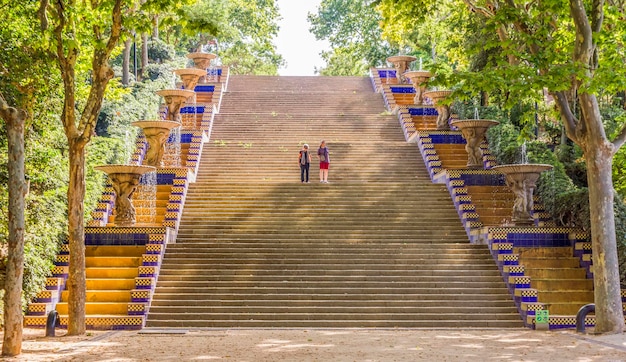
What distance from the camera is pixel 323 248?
1920cm

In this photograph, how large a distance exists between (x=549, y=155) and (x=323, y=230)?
6684 mm

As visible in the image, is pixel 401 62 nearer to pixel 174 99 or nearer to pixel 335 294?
pixel 174 99

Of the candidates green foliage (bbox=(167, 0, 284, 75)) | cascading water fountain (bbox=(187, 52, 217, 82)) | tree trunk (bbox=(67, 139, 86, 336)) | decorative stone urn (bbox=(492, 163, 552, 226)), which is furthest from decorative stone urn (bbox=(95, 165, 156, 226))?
green foliage (bbox=(167, 0, 284, 75))

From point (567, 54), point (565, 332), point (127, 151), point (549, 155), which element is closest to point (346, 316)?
point (565, 332)

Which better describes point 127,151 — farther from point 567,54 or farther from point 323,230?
point 567,54

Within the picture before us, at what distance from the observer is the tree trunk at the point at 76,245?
1402 cm

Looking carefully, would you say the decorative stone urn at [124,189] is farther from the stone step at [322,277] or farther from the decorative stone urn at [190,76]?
the decorative stone urn at [190,76]

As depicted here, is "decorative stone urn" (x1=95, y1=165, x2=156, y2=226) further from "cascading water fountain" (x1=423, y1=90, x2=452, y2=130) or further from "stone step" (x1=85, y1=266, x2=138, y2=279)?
"cascading water fountain" (x1=423, y1=90, x2=452, y2=130)

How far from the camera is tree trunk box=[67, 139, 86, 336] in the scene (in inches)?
552

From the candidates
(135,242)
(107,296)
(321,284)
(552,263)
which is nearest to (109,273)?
(107,296)

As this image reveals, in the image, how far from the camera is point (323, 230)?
2020cm

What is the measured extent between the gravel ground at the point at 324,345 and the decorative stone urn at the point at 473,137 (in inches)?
353

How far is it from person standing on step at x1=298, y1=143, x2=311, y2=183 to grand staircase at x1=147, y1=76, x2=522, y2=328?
14.6 inches

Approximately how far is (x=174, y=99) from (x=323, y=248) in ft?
36.3
